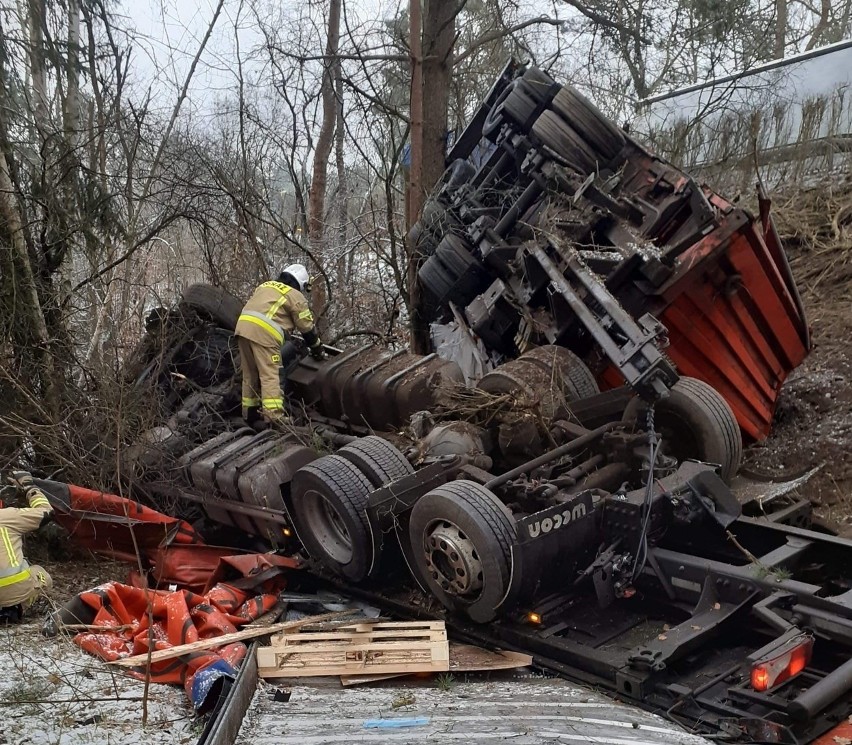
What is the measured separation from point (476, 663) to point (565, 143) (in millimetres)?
4186

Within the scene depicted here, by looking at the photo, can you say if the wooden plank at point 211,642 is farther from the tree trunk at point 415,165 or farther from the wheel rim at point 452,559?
the tree trunk at point 415,165

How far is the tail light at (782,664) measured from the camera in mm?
3291

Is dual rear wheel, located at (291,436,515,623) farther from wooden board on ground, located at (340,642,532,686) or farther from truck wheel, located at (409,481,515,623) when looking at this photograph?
wooden board on ground, located at (340,642,532,686)

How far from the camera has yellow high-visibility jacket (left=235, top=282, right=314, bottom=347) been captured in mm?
6941

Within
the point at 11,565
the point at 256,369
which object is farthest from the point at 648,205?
the point at 11,565

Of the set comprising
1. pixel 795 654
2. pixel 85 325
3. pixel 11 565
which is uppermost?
pixel 85 325

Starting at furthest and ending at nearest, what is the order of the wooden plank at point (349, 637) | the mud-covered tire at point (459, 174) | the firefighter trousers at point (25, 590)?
the mud-covered tire at point (459, 174)
the firefighter trousers at point (25, 590)
the wooden plank at point (349, 637)

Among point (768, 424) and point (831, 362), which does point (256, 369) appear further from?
point (831, 362)

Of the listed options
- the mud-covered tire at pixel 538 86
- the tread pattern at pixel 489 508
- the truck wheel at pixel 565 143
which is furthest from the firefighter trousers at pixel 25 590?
the mud-covered tire at pixel 538 86

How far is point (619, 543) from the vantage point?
4.50 meters

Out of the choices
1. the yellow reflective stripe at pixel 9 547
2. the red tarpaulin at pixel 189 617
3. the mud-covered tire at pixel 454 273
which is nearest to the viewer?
the red tarpaulin at pixel 189 617

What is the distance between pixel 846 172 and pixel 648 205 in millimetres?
5869

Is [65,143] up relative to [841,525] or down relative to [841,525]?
up

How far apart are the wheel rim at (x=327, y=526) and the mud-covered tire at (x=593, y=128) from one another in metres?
3.56
